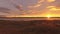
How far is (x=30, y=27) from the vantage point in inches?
48.6

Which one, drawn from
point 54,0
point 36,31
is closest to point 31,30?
point 36,31

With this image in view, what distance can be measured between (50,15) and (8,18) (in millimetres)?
259

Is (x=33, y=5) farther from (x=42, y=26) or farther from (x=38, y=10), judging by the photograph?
(x=42, y=26)

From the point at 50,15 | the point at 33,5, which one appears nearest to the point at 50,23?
the point at 50,15

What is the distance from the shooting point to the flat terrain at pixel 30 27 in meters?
1.22

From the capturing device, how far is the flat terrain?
1.22 meters

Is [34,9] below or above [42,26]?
above

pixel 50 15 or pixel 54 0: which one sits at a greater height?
pixel 54 0

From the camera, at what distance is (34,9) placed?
1.28 metres

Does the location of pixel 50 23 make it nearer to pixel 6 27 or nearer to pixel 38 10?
pixel 38 10

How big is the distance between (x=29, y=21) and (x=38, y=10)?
11 centimetres

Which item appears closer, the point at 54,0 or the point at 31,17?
the point at 31,17

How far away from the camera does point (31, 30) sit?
49.2 inches

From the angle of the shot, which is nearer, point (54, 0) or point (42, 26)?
point (42, 26)
